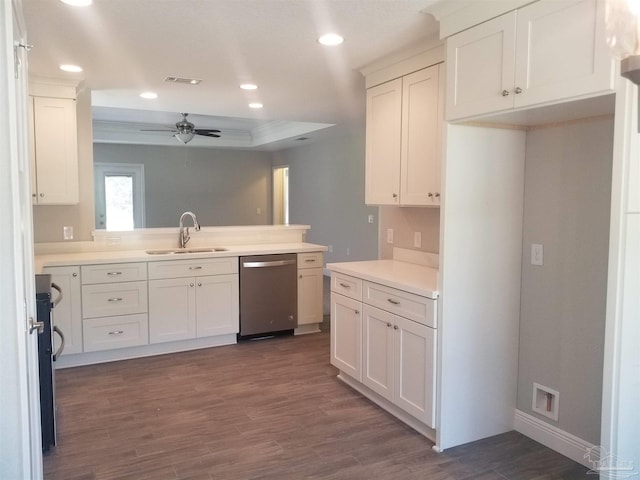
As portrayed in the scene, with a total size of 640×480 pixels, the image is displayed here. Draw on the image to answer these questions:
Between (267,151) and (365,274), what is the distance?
7.55 metres

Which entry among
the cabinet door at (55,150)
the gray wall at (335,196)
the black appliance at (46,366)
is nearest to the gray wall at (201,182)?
the gray wall at (335,196)

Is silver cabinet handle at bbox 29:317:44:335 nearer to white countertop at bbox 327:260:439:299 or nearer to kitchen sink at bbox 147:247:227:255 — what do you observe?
white countertop at bbox 327:260:439:299

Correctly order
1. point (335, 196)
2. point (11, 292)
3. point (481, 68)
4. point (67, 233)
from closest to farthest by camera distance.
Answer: point (11, 292) < point (481, 68) < point (67, 233) < point (335, 196)

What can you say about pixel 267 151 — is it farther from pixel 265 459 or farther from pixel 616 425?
pixel 616 425

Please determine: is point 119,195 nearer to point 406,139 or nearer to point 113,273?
point 113,273

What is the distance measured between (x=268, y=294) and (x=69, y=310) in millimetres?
1694

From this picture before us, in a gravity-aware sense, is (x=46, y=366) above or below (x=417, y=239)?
below

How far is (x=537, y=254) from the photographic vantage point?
2779 millimetres

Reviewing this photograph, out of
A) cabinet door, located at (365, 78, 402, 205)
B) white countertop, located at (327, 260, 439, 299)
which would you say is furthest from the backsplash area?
cabinet door, located at (365, 78, 402, 205)

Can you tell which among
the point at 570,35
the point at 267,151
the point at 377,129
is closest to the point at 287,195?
the point at 267,151

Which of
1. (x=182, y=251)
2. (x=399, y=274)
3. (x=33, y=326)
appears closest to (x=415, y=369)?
(x=399, y=274)

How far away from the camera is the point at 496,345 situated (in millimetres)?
2861

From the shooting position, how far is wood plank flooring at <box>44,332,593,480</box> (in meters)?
2.55

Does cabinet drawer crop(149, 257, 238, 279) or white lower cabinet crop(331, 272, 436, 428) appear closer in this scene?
white lower cabinet crop(331, 272, 436, 428)
